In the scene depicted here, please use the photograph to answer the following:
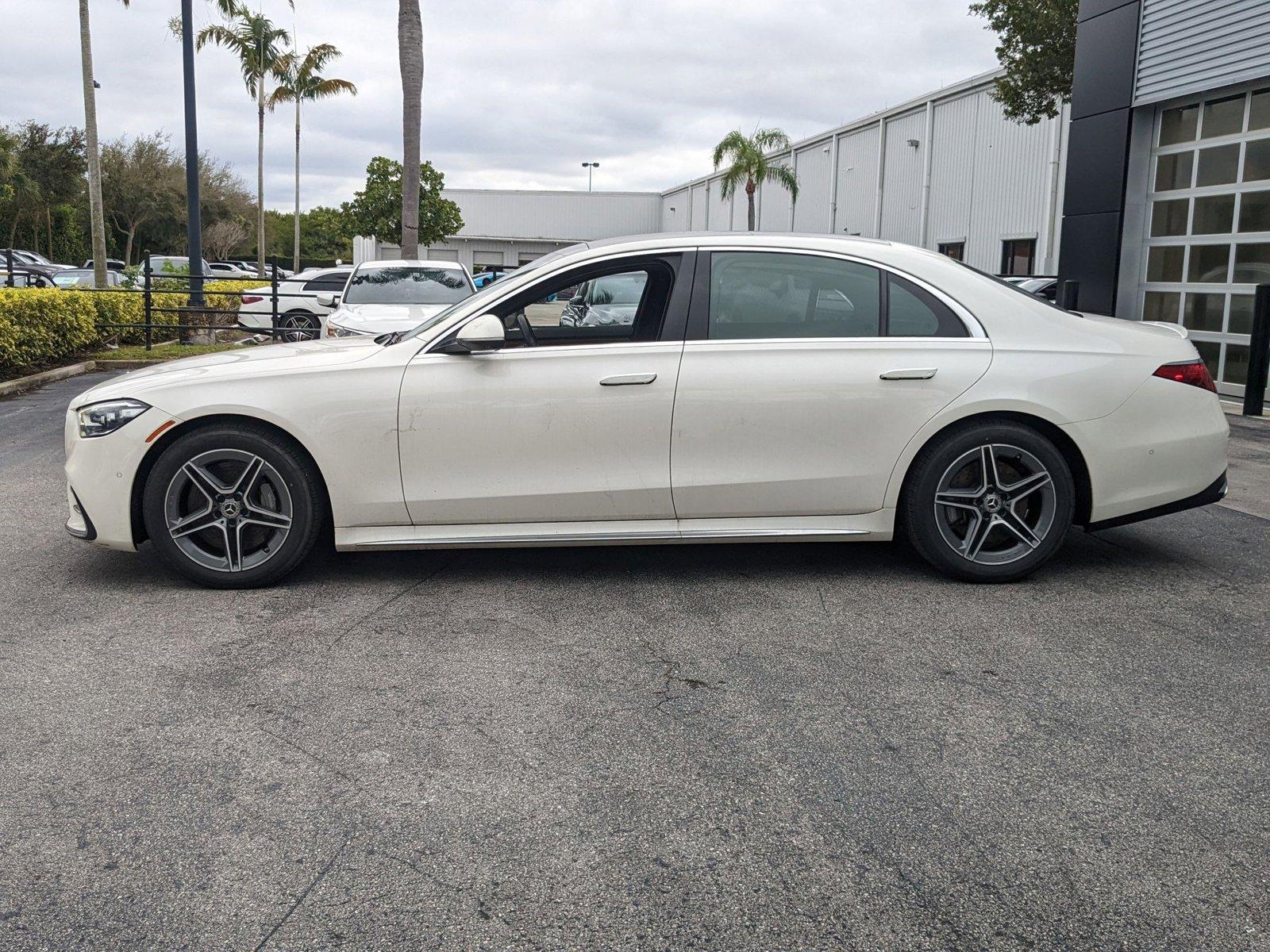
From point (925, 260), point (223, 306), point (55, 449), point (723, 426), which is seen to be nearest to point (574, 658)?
point (723, 426)

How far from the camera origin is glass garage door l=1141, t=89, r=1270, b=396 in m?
12.4

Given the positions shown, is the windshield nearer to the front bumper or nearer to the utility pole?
the utility pole

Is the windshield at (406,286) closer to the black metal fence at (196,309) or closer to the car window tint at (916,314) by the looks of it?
the black metal fence at (196,309)

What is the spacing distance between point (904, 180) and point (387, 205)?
28.8 m

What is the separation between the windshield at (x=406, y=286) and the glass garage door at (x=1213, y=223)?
326 inches

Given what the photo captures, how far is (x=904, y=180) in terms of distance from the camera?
35.2 meters

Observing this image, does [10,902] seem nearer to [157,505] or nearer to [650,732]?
[650,732]

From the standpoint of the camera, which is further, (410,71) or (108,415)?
(410,71)

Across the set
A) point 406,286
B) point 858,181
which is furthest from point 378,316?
point 858,181

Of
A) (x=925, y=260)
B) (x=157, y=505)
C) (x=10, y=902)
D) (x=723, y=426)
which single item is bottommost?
(x=10, y=902)

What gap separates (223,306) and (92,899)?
21.5m

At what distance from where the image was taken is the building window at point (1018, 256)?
27531mm

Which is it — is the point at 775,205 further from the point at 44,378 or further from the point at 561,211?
the point at 44,378

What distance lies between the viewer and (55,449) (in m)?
9.08
